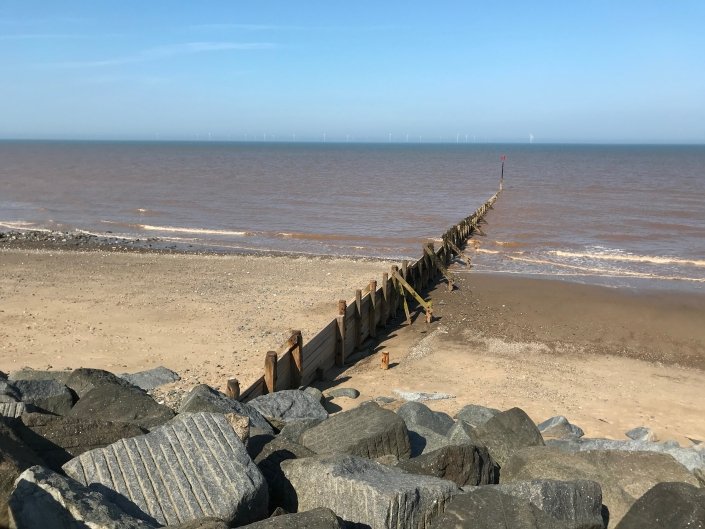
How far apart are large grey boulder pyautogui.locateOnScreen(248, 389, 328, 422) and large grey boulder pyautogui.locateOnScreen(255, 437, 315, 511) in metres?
2.56

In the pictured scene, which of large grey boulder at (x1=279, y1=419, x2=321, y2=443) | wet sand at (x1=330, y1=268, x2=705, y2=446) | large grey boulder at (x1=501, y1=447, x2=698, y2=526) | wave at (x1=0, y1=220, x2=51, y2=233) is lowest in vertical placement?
wet sand at (x1=330, y1=268, x2=705, y2=446)

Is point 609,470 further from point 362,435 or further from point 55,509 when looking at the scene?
point 55,509

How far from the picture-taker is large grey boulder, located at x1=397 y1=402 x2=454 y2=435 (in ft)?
31.1

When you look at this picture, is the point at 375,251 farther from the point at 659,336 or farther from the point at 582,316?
the point at 659,336

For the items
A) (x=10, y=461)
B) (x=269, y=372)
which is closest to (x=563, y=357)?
(x=269, y=372)

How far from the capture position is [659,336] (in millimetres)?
17656

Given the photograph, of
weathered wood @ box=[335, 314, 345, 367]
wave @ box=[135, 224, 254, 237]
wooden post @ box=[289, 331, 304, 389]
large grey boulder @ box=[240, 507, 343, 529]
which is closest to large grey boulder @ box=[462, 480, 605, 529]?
large grey boulder @ box=[240, 507, 343, 529]

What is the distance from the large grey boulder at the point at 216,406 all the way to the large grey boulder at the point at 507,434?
101 inches

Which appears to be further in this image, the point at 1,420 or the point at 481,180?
the point at 481,180

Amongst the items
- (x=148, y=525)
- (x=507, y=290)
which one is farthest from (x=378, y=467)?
(x=507, y=290)

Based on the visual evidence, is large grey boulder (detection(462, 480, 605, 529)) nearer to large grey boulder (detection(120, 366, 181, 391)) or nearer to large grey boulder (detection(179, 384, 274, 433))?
large grey boulder (detection(179, 384, 274, 433))

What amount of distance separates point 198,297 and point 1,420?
543 inches

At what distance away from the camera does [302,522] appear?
478 cm

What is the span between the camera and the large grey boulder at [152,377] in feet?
40.0
